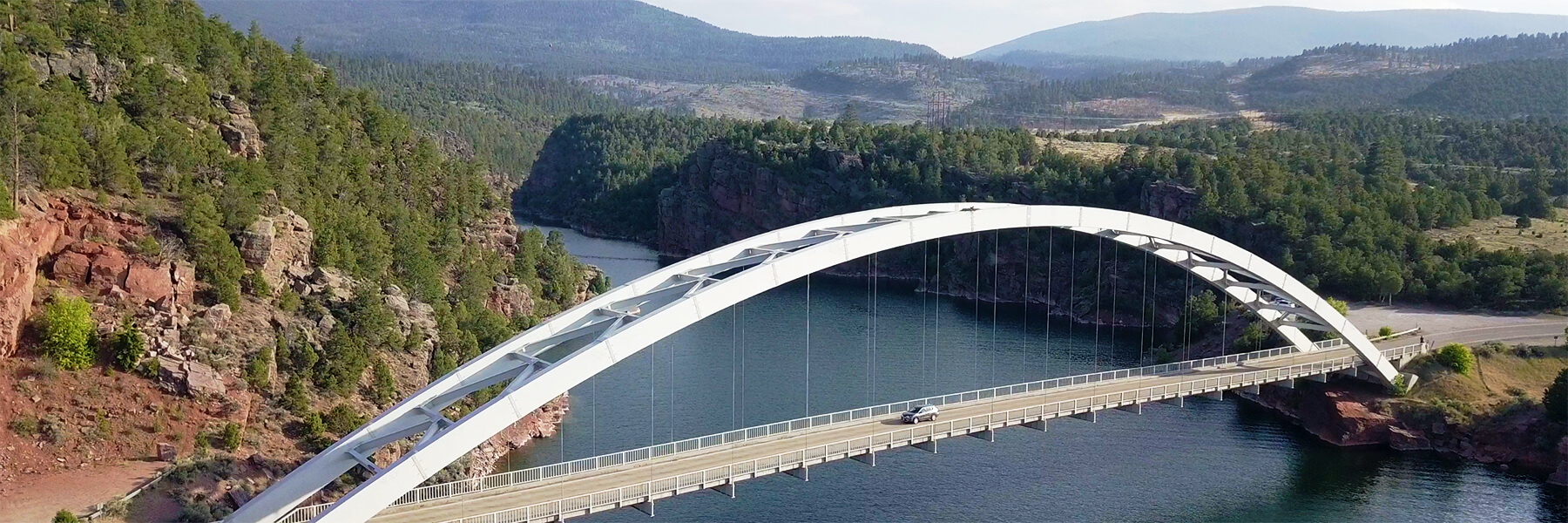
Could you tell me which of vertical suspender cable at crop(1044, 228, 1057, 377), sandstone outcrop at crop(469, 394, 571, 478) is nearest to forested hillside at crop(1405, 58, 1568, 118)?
vertical suspender cable at crop(1044, 228, 1057, 377)

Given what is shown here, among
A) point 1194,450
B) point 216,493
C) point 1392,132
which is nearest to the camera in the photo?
point 216,493

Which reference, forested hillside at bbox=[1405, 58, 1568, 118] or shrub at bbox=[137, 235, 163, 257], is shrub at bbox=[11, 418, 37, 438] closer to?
shrub at bbox=[137, 235, 163, 257]

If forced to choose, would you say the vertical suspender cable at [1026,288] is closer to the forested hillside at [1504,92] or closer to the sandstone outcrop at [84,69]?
the sandstone outcrop at [84,69]

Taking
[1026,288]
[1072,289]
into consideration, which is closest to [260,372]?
[1072,289]

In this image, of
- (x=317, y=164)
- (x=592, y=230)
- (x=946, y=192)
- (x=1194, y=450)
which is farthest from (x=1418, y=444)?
(x=592, y=230)

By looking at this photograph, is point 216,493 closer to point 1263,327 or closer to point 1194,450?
point 1194,450
